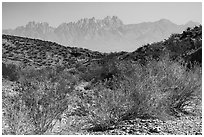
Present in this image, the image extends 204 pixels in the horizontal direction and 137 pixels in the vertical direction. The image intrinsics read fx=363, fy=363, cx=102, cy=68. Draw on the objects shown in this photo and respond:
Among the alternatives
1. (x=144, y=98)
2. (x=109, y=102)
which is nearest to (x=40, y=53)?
(x=144, y=98)

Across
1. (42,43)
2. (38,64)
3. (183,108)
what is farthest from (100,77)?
(42,43)

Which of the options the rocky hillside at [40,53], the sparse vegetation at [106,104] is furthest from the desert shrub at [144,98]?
the rocky hillside at [40,53]

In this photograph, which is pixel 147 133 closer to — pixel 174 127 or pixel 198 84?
pixel 174 127

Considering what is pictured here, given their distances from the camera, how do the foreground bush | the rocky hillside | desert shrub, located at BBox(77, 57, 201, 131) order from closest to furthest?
A: the foreground bush, desert shrub, located at BBox(77, 57, 201, 131), the rocky hillside

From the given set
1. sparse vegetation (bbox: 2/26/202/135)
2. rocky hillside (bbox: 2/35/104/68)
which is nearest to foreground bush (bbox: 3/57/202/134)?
sparse vegetation (bbox: 2/26/202/135)

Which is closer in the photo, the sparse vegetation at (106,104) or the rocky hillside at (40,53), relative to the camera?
the sparse vegetation at (106,104)

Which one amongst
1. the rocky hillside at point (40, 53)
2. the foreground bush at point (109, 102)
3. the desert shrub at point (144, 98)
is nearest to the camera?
the foreground bush at point (109, 102)

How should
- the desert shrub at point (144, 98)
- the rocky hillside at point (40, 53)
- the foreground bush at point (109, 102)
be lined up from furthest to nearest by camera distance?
1. the rocky hillside at point (40, 53)
2. the desert shrub at point (144, 98)
3. the foreground bush at point (109, 102)

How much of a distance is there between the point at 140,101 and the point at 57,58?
47731 millimetres

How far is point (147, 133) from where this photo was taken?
7.60 metres

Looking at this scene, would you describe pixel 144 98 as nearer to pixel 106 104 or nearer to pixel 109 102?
pixel 109 102

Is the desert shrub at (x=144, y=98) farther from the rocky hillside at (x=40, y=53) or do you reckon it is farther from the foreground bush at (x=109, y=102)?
the rocky hillside at (x=40, y=53)

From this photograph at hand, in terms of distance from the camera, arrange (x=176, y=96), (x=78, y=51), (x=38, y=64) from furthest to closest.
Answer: (x=78, y=51)
(x=38, y=64)
(x=176, y=96)

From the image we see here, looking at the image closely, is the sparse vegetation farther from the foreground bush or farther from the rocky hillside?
the rocky hillside
